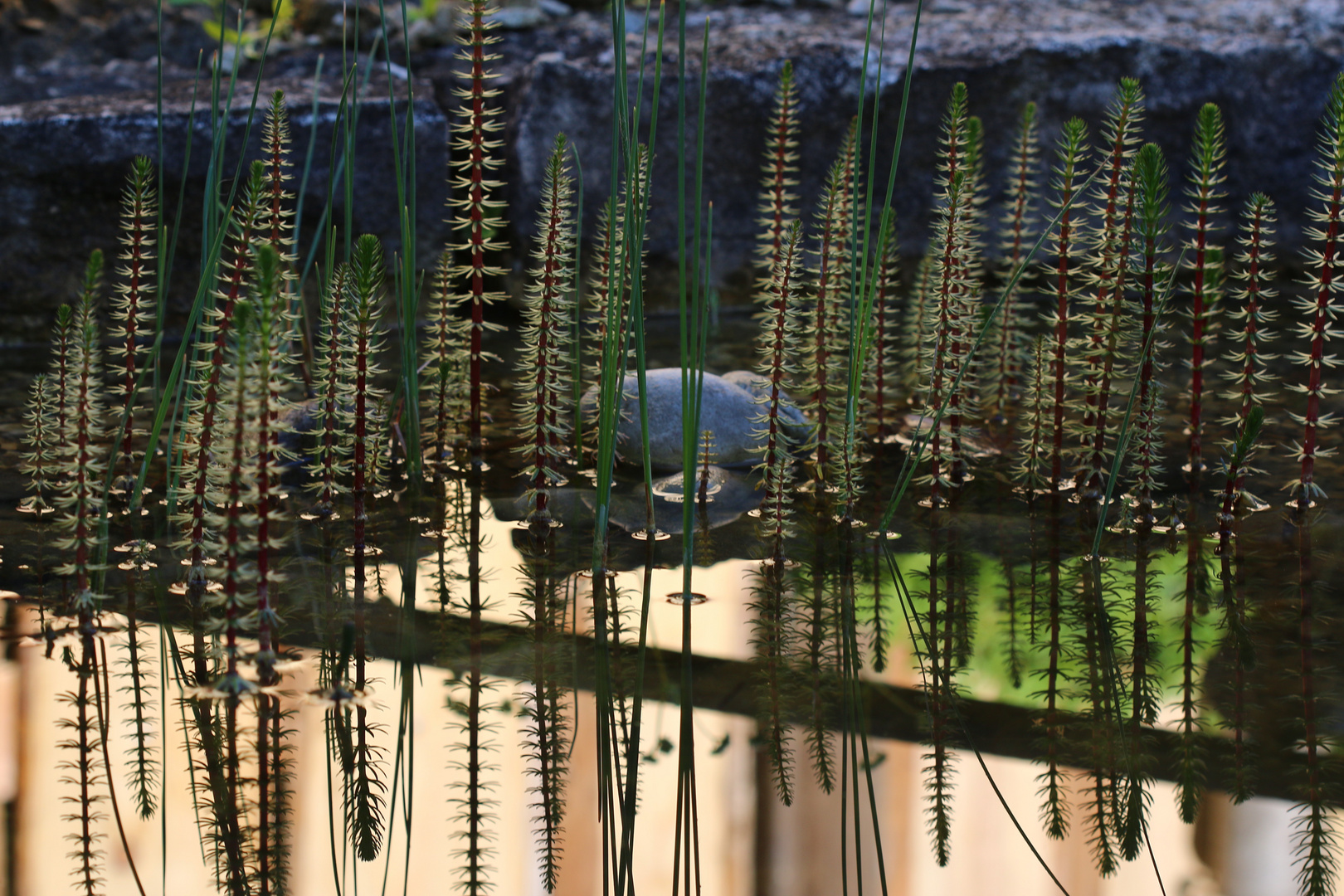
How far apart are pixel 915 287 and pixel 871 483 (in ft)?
2.57

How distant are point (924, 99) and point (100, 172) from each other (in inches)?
119

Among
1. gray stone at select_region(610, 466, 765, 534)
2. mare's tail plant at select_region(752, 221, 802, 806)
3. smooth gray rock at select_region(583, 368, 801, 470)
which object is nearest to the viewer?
mare's tail plant at select_region(752, 221, 802, 806)

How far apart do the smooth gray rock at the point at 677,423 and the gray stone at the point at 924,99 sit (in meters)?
1.73

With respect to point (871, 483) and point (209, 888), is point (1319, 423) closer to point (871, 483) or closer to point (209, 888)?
point (871, 483)

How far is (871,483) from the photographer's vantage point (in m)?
3.07

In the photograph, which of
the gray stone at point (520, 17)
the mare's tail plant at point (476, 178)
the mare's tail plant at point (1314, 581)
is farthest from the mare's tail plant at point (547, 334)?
the gray stone at point (520, 17)

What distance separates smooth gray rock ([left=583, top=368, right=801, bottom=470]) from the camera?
324 centimetres

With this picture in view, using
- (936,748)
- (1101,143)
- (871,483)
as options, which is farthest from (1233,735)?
(1101,143)

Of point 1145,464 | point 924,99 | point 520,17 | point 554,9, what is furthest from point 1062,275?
point 554,9

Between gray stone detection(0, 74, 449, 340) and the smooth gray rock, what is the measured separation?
1688mm

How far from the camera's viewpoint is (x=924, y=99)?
16.3 ft

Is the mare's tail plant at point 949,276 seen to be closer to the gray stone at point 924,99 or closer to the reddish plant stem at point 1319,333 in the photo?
the reddish plant stem at point 1319,333

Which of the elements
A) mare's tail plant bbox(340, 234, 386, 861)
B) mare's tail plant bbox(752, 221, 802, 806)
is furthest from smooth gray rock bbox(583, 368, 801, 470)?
mare's tail plant bbox(340, 234, 386, 861)

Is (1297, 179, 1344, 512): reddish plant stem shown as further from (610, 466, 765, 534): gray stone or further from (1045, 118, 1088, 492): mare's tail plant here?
(610, 466, 765, 534): gray stone
